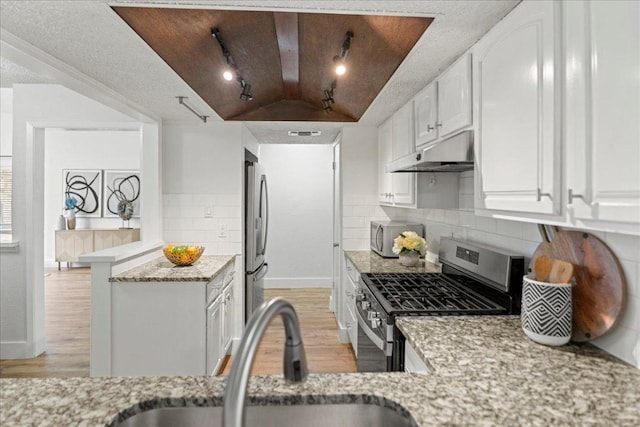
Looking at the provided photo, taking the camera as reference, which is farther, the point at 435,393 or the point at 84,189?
the point at 84,189

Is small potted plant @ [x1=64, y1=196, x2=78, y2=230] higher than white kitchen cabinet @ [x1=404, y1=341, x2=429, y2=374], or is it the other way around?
small potted plant @ [x1=64, y1=196, x2=78, y2=230]

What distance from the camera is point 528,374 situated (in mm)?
1121

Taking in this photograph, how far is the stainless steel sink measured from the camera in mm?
973

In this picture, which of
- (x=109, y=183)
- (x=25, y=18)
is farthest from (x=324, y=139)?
(x=109, y=183)

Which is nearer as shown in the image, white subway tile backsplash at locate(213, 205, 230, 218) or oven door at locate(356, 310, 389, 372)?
oven door at locate(356, 310, 389, 372)

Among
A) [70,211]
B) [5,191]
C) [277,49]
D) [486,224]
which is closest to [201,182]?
[277,49]

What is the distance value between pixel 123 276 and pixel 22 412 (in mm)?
1840

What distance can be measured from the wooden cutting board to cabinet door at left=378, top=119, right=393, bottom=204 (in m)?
1.91

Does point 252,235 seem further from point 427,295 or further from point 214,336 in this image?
point 427,295

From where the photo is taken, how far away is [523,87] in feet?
4.32

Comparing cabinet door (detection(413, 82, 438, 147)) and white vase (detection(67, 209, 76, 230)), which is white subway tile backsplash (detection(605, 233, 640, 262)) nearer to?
cabinet door (detection(413, 82, 438, 147))

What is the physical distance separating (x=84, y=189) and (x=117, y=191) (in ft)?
1.93

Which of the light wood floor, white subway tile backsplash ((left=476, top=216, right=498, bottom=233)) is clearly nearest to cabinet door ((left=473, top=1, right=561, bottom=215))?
white subway tile backsplash ((left=476, top=216, right=498, bottom=233))

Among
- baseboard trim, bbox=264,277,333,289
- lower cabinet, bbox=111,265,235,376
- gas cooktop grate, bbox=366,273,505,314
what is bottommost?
baseboard trim, bbox=264,277,333,289
